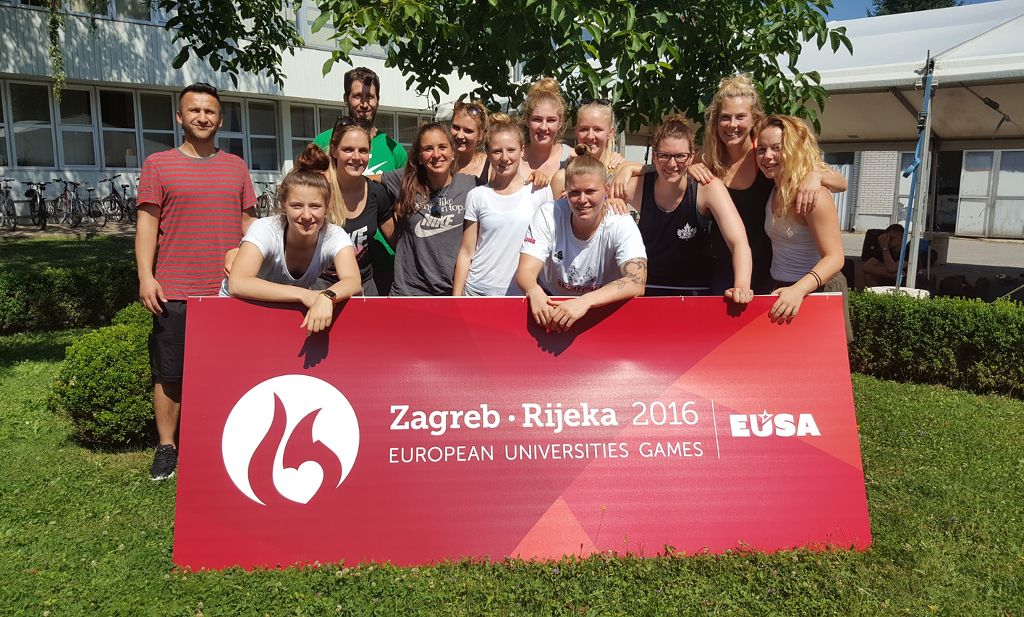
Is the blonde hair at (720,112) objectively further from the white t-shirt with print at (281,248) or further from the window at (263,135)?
the window at (263,135)

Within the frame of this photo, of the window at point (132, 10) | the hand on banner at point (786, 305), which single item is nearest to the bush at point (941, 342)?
the hand on banner at point (786, 305)

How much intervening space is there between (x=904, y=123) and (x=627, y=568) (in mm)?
10434

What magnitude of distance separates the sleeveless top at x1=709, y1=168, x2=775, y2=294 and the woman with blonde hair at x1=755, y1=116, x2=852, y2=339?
0.19 feet

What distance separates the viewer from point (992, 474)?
Result: 4.59 m

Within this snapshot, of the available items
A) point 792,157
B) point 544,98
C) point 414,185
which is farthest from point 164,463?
point 792,157

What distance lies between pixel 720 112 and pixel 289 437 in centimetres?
259

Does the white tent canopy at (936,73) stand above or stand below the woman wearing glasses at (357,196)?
above

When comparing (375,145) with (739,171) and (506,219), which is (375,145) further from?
(739,171)

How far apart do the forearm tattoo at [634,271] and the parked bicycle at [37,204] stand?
712 inches

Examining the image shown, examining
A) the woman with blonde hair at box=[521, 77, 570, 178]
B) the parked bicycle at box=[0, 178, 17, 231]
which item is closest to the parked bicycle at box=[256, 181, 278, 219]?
the parked bicycle at box=[0, 178, 17, 231]

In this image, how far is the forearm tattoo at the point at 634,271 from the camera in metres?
3.40

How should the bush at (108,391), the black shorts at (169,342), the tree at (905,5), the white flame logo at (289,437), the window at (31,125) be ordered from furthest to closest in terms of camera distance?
the tree at (905,5), the window at (31,125), the bush at (108,391), the black shorts at (169,342), the white flame logo at (289,437)

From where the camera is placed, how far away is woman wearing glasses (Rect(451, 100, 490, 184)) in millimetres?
4305

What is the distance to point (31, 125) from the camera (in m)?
18.8
